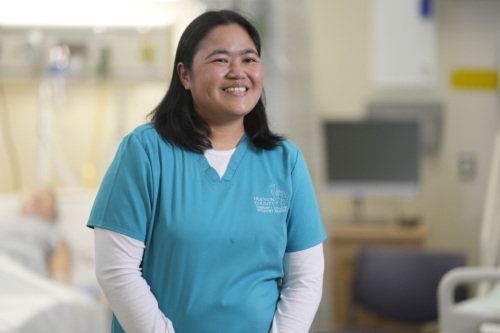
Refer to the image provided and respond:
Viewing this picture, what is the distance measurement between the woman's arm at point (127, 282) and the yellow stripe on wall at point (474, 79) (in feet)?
12.1

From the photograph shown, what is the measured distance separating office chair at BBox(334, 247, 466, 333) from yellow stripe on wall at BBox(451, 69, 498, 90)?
4.59 ft

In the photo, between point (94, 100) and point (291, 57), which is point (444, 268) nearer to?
point (291, 57)

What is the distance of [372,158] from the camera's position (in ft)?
16.0

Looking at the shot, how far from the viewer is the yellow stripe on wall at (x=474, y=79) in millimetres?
4961

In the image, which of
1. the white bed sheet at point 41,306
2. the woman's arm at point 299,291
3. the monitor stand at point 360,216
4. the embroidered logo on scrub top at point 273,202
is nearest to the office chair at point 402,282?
the monitor stand at point 360,216

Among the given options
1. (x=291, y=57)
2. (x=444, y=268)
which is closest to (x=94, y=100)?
(x=291, y=57)

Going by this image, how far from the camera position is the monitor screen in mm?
4816

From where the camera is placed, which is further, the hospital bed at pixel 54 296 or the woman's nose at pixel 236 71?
the hospital bed at pixel 54 296

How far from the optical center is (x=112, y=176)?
1.63 metres

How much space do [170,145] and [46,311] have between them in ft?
6.49

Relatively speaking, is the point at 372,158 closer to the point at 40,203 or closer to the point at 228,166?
the point at 40,203

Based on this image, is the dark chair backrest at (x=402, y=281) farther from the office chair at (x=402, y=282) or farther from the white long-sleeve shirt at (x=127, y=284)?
the white long-sleeve shirt at (x=127, y=284)

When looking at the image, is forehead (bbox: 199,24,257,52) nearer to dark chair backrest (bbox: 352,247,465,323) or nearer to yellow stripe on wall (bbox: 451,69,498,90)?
dark chair backrest (bbox: 352,247,465,323)

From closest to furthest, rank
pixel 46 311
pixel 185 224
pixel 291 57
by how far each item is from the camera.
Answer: pixel 185 224 → pixel 46 311 → pixel 291 57
